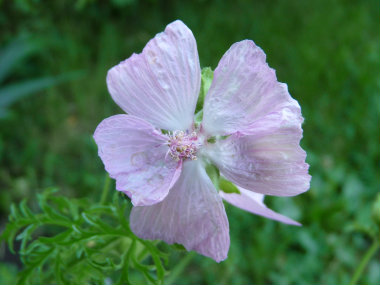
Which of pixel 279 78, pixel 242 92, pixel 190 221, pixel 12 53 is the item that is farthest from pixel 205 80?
pixel 279 78

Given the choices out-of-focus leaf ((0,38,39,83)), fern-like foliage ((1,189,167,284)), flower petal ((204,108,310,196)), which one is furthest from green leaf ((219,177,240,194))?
out-of-focus leaf ((0,38,39,83))

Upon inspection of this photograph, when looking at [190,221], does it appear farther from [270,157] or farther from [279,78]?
[279,78]

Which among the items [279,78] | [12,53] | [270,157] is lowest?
[279,78]

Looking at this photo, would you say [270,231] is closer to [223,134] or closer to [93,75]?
[93,75]

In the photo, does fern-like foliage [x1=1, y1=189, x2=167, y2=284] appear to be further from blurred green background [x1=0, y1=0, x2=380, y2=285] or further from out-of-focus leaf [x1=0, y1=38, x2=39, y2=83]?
out-of-focus leaf [x1=0, y1=38, x2=39, y2=83]

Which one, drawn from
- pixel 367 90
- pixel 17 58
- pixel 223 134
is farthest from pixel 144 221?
pixel 367 90

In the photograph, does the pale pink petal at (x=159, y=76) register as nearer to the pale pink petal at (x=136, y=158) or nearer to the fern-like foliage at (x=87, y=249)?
the pale pink petal at (x=136, y=158)
